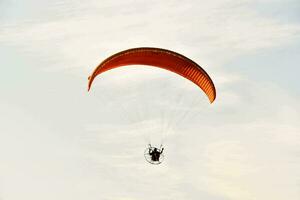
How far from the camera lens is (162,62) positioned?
45.3 metres

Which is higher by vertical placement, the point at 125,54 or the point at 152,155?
the point at 125,54

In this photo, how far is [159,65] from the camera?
46.1m

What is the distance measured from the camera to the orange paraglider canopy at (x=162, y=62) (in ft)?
145

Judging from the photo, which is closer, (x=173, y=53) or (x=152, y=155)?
(x=173, y=53)

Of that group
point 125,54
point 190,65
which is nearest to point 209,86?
point 190,65

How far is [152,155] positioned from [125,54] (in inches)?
305

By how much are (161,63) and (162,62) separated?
232mm

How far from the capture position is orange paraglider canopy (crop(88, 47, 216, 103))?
44156 millimetres

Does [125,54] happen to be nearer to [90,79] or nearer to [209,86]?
[90,79]

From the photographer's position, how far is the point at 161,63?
45531 mm

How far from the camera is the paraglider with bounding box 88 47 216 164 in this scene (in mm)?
44150

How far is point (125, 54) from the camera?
1736 inches

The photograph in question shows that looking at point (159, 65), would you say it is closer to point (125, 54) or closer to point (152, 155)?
point (125, 54)

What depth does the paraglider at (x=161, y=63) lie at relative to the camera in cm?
4415
